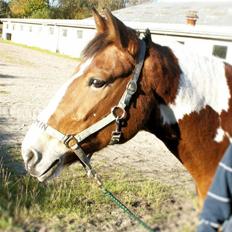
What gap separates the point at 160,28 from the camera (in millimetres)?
26000

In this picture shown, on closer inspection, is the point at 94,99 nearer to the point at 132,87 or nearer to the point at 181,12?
the point at 132,87

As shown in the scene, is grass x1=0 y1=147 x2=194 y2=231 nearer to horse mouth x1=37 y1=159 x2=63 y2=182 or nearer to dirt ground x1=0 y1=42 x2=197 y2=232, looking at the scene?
dirt ground x1=0 y1=42 x2=197 y2=232

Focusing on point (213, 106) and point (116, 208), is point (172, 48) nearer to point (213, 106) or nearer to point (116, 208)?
point (213, 106)

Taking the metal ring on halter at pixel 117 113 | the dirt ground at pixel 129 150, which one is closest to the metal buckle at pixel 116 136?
the metal ring on halter at pixel 117 113

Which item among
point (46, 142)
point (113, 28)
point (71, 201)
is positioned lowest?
point (71, 201)

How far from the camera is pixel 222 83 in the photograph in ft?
8.77

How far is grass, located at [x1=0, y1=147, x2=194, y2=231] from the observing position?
163 inches

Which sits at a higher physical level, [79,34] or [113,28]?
[113,28]

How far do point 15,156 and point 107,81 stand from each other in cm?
422

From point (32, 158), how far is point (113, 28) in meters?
0.95

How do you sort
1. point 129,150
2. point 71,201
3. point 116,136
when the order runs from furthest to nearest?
point 129,150, point 71,201, point 116,136

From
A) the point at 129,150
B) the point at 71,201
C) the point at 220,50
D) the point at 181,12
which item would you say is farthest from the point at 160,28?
the point at 71,201

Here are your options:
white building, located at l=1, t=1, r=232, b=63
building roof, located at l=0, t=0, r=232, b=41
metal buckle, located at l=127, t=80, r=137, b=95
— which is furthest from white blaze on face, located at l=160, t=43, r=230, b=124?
building roof, located at l=0, t=0, r=232, b=41

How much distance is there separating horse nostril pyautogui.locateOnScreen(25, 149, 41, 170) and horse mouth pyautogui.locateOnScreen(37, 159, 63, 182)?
0.31ft
